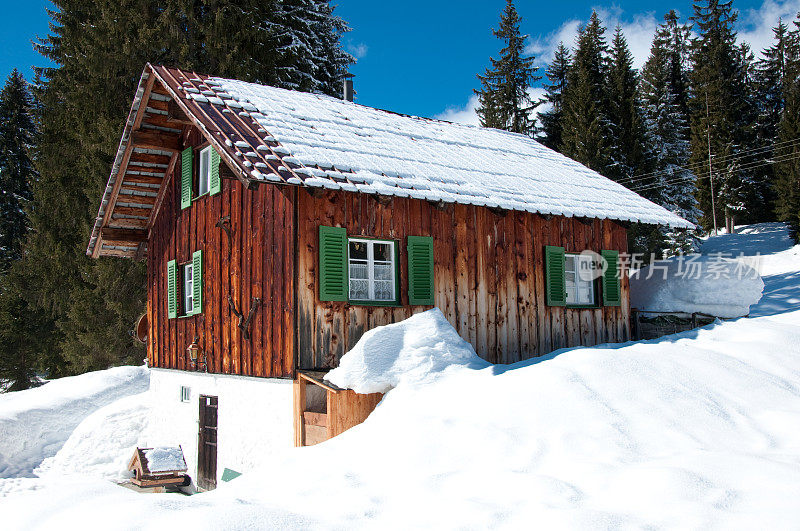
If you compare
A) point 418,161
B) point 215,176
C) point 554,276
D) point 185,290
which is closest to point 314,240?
point 418,161

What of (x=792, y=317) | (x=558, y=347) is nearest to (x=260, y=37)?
(x=558, y=347)

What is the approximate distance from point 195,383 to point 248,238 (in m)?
3.64

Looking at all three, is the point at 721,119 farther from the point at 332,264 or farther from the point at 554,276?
the point at 332,264

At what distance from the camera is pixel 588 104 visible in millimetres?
34000

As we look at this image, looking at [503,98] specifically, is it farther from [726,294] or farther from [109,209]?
[109,209]

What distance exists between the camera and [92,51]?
21.2 meters

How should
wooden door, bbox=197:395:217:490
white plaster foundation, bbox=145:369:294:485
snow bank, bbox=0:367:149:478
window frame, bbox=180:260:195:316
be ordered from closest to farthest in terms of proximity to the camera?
1. white plaster foundation, bbox=145:369:294:485
2. wooden door, bbox=197:395:217:490
3. window frame, bbox=180:260:195:316
4. snow bank, bbox=0:367:149:478

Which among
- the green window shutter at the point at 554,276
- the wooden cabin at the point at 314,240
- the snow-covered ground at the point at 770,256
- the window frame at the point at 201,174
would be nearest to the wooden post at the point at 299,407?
the wooden cabin at the point at 314,240

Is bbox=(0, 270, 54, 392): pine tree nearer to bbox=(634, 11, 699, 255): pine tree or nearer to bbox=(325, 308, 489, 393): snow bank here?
bbox=(325, 308, 489, 393): snow bank

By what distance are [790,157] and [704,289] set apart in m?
28.9

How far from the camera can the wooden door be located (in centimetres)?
1148

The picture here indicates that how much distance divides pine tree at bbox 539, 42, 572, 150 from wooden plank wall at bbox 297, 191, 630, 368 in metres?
27.5

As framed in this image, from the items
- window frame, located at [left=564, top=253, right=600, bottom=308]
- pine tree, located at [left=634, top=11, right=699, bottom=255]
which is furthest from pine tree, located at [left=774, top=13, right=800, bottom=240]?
window frame, located at [left=564, top=253, right=600, bottom=308]

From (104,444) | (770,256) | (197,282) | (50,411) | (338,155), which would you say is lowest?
(104,444)
